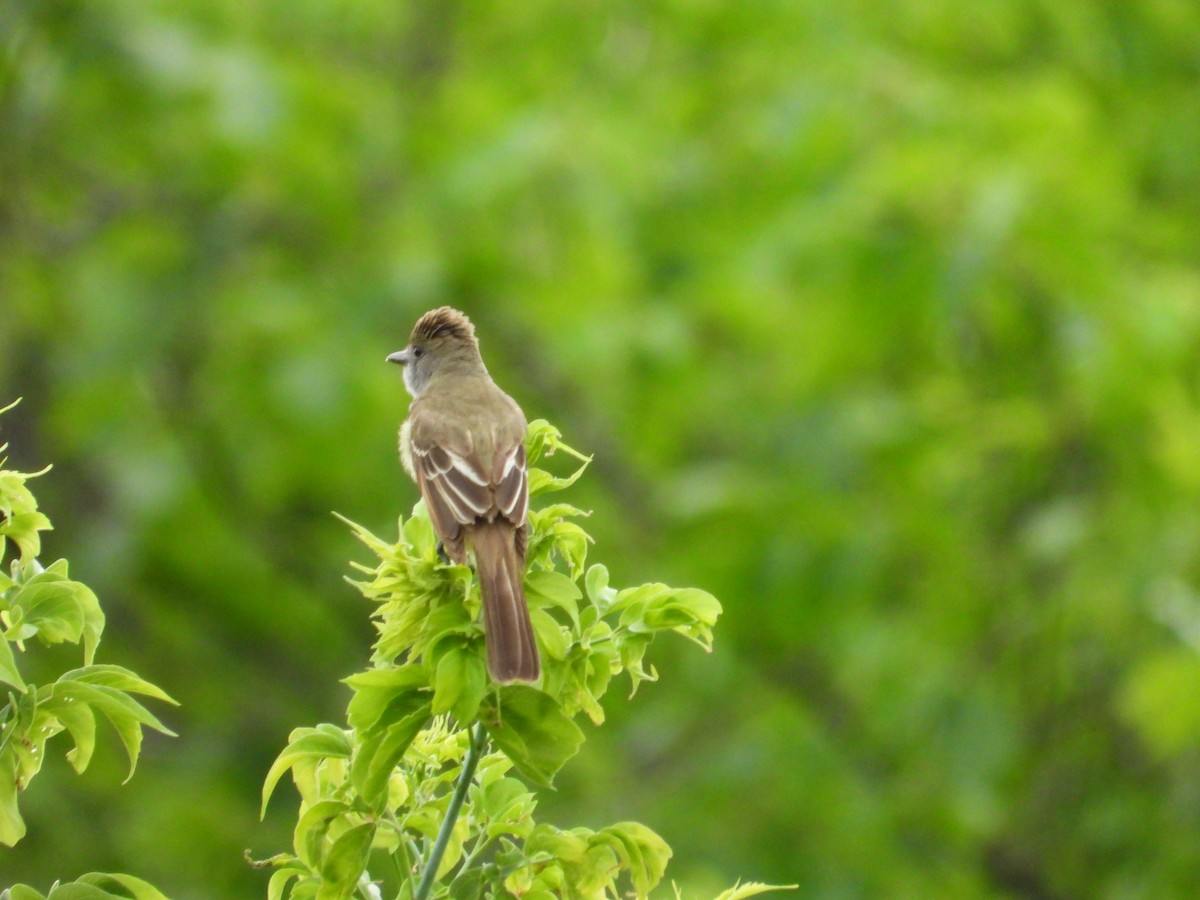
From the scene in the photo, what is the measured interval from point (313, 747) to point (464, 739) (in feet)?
0.89

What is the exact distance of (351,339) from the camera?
957 centimetres

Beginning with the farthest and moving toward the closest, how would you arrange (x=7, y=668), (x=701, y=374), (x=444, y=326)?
(x=701, y=374), (x=444, y=326), (x=7, y=668)

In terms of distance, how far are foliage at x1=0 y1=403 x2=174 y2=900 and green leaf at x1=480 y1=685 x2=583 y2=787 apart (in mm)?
484

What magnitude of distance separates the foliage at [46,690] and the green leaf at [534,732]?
0.48 m

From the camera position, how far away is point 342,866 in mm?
2547

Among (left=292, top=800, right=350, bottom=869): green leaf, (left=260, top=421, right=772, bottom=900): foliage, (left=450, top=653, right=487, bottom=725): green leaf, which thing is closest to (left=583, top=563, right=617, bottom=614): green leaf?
(left=260, top=421, right=772, bottom=900): foliage

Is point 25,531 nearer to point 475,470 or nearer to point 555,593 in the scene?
point 555,593

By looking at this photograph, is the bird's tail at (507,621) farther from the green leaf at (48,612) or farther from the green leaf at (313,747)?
the green leaf at (48,612)

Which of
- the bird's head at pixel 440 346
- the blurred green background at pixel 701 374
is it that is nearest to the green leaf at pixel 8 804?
the bird's head at pixel 440 346

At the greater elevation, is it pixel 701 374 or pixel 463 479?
pixel 701 374

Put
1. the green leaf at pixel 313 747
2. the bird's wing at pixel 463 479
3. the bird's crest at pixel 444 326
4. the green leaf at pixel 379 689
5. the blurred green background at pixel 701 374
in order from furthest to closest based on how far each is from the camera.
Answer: the blurred green background at pixel 701 374
the bird's crest at pixel 444 326
the bird's wing at pixel 463 479
the green leaf at pixel 313 747
the green leaf at pixel 379 689

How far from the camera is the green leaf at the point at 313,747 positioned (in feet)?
8.64

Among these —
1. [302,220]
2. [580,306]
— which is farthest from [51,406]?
[580,306]

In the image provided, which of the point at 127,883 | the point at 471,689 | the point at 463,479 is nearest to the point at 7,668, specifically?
the point at 127,883
